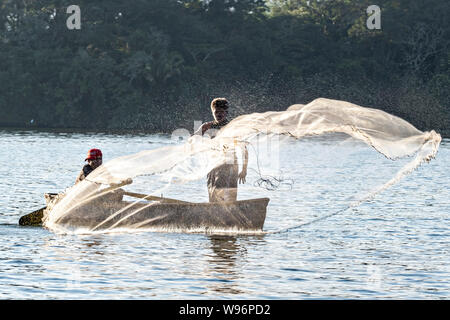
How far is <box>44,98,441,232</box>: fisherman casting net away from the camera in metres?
14.5

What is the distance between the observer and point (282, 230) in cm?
1839

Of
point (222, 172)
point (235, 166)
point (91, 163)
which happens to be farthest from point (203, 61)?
point (235, 166)

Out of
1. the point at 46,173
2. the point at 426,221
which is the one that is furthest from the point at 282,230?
the point at 46,173

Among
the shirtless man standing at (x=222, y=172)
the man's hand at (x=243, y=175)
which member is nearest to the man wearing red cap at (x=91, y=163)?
the shirtless man standing at (x=222, y=172)

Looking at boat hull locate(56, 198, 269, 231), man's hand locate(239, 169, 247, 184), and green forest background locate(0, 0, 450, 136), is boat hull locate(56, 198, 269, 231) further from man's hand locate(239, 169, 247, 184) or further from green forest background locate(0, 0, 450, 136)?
green forest background locate(0, 0, 450, 136)

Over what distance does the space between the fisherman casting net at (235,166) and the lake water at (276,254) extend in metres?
0.24

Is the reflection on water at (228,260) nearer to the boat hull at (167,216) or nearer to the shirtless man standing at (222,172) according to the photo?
the boat hull at (167,216)

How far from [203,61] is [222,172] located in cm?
7396

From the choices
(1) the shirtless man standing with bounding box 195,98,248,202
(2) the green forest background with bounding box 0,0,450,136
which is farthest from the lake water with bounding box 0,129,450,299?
(2) the green forest background with bounding box 0,0,450,136

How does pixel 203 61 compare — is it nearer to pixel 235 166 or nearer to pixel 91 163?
pixel 91 163

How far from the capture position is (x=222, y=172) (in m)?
16.9

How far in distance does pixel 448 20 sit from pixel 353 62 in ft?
35.7

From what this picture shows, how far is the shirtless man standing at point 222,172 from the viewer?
647 inches

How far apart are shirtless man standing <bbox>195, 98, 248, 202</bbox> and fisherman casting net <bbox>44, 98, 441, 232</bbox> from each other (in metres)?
0.04
